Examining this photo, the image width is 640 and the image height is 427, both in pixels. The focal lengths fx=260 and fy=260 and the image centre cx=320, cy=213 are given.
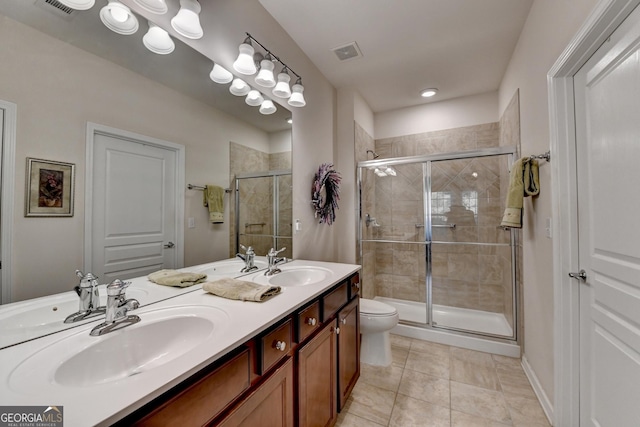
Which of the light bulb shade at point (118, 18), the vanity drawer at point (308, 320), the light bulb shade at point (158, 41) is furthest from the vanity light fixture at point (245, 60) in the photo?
the vanity drawer at point (308, 320)

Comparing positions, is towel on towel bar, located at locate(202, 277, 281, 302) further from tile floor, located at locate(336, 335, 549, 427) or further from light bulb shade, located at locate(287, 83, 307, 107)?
light bulb shade, located at locate(287, 83, 307, 107)

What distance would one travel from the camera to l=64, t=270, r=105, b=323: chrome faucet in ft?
3.05

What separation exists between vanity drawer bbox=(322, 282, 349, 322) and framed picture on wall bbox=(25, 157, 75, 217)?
115cm

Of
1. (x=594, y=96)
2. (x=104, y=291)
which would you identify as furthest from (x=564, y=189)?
(x=104, y=291)

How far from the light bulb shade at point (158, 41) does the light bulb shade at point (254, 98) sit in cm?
53

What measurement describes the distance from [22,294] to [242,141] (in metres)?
1.22

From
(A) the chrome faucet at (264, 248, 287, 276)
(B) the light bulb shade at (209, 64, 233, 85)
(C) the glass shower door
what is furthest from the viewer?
(C) the glass shower door

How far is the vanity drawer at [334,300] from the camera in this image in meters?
1.40

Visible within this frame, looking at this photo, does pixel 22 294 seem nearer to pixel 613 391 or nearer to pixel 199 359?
pixel 199 359

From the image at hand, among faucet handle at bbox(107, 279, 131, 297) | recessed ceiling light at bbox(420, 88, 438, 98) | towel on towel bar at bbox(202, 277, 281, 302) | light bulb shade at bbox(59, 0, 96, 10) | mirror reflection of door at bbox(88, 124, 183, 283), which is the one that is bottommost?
towel on towel bar at bbox(202, 277, 281, 302)

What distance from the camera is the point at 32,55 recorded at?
0.84 metres

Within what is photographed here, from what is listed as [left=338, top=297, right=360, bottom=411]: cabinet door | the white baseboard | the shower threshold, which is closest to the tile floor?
the white baseboard

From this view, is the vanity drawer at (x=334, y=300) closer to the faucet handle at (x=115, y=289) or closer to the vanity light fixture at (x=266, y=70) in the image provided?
the faucet handle at (x=115, y=289)

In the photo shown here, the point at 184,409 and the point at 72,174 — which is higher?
the point at 72,174
